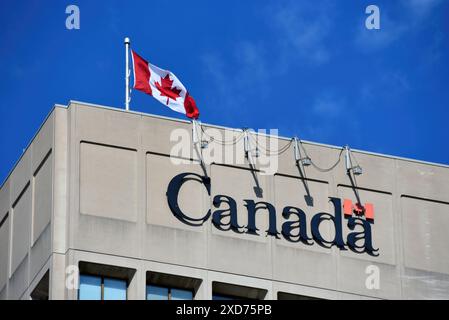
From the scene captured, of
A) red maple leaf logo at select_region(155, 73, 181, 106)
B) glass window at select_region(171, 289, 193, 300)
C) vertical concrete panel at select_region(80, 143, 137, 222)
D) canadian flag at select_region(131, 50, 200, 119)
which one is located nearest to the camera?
vertical concrete panel at select_region(80, 143, 137, 222)

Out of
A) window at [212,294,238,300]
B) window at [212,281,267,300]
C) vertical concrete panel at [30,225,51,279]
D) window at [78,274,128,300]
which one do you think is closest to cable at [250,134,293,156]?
window at [212,281,267,300]

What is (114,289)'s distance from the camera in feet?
286

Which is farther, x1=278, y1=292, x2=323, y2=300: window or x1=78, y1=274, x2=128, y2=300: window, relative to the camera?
x1=278, y1=292, x2=323, y2=300: window

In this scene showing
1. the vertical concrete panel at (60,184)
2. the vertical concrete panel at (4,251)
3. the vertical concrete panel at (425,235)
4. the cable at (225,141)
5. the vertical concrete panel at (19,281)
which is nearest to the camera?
the vertical concrete panel at (60,184)

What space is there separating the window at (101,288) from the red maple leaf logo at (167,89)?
8714mm

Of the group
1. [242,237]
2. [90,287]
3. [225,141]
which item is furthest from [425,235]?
[90,287]

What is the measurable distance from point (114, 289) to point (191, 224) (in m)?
4.32

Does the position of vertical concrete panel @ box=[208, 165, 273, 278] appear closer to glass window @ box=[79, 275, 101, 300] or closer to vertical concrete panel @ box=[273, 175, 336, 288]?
vertical concrete panel @ box=[273, 175, 336, 288]

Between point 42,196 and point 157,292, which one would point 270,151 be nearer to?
point 157,292

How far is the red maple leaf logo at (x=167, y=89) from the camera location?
90750 mm

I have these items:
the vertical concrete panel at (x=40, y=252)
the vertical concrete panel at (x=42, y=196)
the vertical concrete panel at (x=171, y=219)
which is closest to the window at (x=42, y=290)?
the vertical concrete panel at (x=40, y=252)

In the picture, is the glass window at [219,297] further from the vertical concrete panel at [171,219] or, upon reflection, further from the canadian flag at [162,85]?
the canadian flag at [162,85]

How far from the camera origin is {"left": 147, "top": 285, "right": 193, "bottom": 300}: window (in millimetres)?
87562
